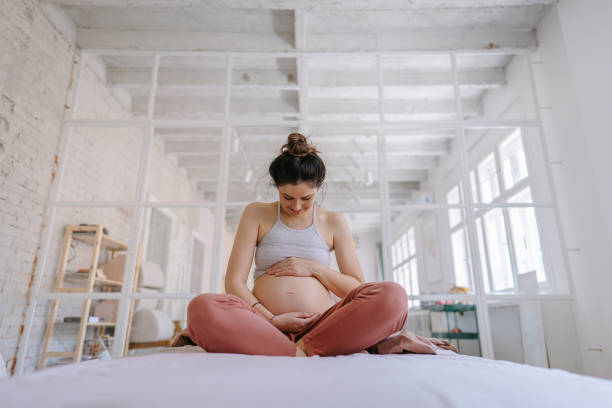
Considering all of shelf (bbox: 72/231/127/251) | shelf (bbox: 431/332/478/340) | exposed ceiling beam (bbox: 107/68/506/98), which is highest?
exposed ceiling beam (bbox: 107/68/506/98)

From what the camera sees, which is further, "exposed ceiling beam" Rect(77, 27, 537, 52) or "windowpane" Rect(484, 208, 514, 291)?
"windowpane" Rect(484, 208, 514, 291)

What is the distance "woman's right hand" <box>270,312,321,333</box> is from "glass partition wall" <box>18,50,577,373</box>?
1072 mm

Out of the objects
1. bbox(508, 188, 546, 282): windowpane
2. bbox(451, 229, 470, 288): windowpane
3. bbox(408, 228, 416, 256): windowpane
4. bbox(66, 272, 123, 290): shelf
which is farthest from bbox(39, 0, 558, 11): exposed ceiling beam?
bbox(408, 228, 416, 256): windowpane

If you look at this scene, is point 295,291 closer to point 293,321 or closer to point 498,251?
point 293,321

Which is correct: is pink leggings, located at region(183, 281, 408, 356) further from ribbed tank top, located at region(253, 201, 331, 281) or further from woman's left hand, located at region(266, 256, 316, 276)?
ribbed tank top, located at region(253, 201, 331, 281)

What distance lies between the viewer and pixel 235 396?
641 mm

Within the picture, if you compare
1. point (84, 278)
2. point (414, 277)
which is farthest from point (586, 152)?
point (414, 277)

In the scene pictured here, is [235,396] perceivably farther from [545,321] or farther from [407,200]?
[407,200]

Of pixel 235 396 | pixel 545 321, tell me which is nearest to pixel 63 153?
pixel 235 396

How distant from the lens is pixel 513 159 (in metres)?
4.54

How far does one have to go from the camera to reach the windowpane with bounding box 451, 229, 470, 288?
6.43m

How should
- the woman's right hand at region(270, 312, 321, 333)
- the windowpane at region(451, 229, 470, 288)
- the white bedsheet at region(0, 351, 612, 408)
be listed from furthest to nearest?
the windowpane at region(451, 229, 470, 288) < the woman's right hand at region(270, 312, 321, 333) < the white bedsheet at region(0, 351, 612, 408)

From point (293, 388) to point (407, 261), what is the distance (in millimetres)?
9022

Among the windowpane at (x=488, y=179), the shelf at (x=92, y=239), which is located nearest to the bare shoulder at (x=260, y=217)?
the shelf at (x=92, y=239)
